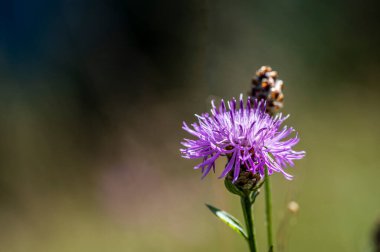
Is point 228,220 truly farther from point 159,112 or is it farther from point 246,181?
point 159,112

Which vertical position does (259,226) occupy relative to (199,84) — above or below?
below

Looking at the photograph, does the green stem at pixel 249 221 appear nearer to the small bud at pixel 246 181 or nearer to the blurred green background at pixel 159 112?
the small bud at pixel 246 181

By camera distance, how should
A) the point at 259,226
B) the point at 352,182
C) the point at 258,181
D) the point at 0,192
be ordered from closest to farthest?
the point at 258,181 → the point at 259,226 → the point at 352,182 → the point at 0,192

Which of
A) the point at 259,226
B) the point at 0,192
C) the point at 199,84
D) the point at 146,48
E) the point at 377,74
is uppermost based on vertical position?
the point at 146,48

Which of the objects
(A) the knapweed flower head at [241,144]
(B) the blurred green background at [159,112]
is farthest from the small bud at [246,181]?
(B) the blurred green background at [159,112]

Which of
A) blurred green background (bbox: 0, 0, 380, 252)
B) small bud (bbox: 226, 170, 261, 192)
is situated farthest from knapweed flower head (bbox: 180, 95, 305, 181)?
blurred green background (bbox: 0, 0, 380, 252)

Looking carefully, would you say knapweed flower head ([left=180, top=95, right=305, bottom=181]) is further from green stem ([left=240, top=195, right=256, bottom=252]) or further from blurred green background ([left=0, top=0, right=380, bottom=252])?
blurred green background ([left=0, top=0, right=380, bottom=252])

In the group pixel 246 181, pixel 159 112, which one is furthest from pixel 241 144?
pixel 159 112

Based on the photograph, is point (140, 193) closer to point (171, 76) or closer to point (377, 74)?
point (171, 76)

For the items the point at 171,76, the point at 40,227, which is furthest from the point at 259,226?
the point at 171,76
